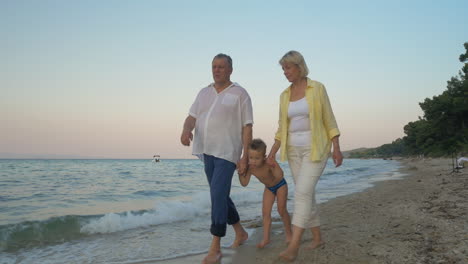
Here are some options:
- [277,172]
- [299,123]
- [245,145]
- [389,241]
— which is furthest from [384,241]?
[245,145]

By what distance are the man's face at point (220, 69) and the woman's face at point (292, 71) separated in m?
0.60

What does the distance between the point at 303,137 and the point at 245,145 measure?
0.59m

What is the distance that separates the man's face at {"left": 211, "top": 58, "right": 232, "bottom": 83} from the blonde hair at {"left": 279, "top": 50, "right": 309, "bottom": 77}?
0.58m

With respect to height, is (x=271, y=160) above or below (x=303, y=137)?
below

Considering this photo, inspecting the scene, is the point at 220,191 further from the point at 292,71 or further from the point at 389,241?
the point at 389,241

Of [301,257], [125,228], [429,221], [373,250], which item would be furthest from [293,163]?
[125,228]

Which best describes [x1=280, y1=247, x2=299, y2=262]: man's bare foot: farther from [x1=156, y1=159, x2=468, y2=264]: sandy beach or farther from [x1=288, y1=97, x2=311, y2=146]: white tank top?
[x1=288, y1=97, x2=311, y2=146]: white tank top

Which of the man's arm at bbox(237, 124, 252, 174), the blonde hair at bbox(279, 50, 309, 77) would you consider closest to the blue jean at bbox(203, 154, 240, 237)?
the man's arm at bbox(237, 124, 252, 174)

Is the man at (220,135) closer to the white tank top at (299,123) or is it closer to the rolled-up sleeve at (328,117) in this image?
the white tank top at (299,123)

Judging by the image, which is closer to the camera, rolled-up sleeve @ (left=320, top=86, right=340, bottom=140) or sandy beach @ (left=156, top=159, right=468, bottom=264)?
sandy beach @ (left=156, top=159, right=468, bottom=264)

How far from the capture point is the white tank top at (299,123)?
3277mm

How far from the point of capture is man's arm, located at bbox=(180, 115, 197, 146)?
359cm

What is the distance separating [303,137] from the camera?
10.8 ft

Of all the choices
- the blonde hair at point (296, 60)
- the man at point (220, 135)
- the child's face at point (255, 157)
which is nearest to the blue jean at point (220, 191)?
the man at point (220, 135)
